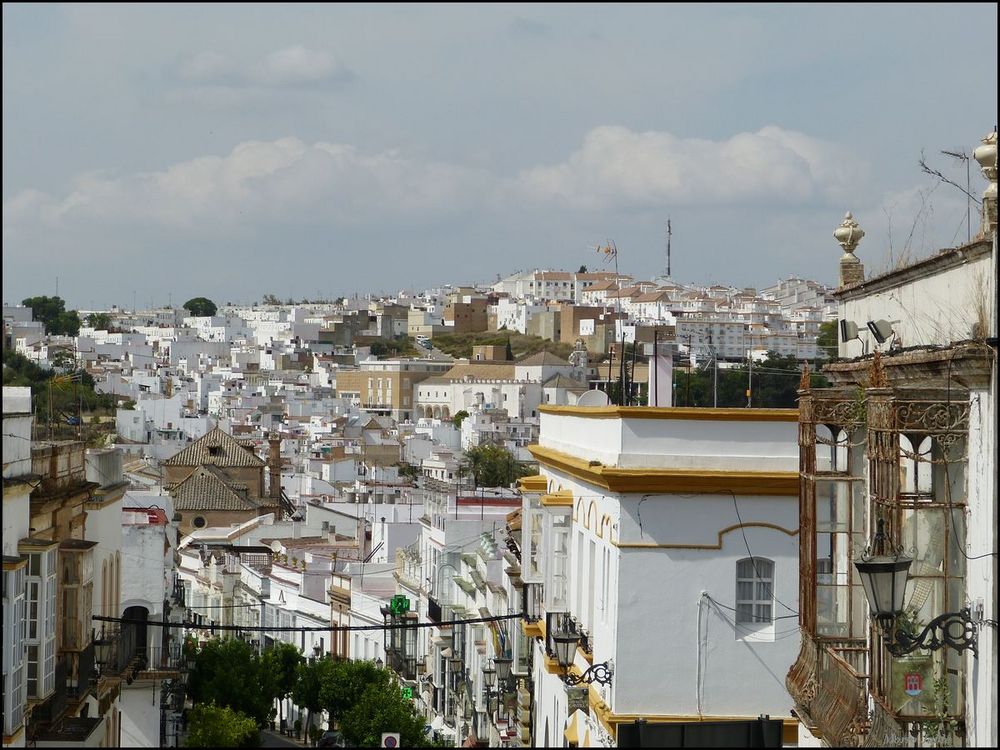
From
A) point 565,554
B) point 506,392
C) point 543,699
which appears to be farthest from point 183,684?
point 506,392

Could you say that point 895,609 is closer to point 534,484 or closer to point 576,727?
point 576,727

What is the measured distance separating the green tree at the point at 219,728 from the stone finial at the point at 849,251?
20.0m

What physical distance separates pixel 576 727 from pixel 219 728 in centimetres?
1725

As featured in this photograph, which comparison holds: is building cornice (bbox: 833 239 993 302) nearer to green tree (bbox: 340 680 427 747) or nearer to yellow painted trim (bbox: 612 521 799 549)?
yellow painted trim (bbox: 612 521 799 549)

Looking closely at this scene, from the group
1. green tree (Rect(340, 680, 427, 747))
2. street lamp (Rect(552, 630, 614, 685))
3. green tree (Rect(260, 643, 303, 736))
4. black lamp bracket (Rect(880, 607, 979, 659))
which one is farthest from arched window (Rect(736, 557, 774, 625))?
green tree (Rect(260, 643, 303, 736))

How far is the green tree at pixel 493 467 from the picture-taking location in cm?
9200

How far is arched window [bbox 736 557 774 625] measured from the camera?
564 inches

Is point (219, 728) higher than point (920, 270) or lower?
lower

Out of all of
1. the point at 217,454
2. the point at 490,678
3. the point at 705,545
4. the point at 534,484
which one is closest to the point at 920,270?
the point at 705,545

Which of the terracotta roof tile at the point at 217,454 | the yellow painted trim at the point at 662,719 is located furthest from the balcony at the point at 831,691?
the terracotta roof tile at the point at 217,454

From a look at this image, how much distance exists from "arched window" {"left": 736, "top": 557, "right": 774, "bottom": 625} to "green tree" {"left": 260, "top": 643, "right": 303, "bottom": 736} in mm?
26275

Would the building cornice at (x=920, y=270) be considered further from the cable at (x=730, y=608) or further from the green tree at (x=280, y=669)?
the green tree at (x=280, y=669)

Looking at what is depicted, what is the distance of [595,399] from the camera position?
61.2ft

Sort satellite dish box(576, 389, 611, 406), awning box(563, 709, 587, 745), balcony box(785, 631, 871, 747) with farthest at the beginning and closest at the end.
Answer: satellite dish box(576, 389, 611, 406) → awning box(563, 709, 587, 745) → balcony box(785, 631, 871, 747)
